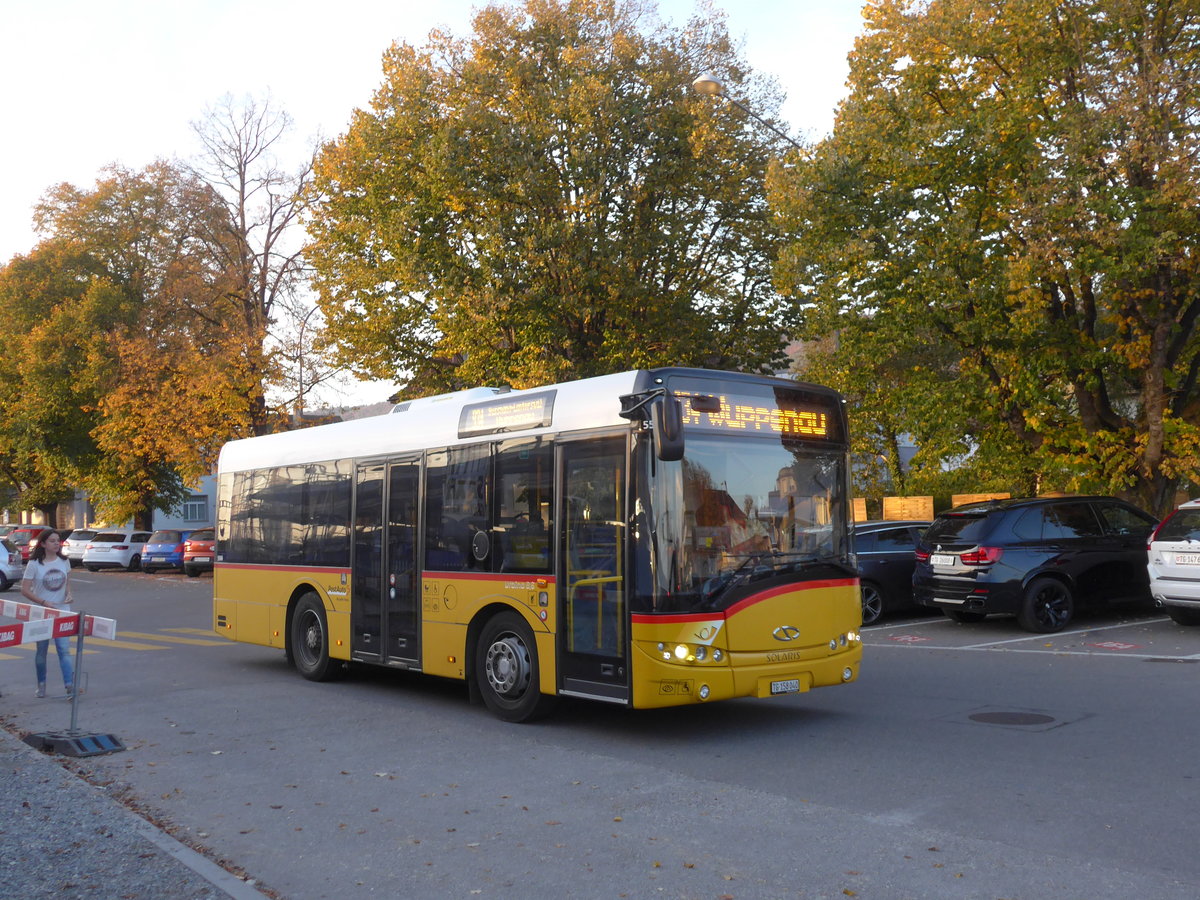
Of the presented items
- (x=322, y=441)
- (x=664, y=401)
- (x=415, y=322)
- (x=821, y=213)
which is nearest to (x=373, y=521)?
(x=322, y=441)

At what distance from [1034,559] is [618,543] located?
8946mm

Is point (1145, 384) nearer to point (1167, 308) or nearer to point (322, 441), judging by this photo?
point (1167, 308)

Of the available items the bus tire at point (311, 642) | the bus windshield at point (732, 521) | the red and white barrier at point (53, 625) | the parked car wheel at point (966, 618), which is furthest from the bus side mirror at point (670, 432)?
the parked car wheel at point (966, 618)

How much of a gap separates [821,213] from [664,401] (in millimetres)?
13493

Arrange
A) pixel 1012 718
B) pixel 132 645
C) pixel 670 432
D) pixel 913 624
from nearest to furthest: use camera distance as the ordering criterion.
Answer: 1. pixel 670 432
2. pixel 1012 718
3. pixel 132 645
4. pixel 913 624

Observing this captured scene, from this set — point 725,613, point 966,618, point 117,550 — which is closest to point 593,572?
point 725,613

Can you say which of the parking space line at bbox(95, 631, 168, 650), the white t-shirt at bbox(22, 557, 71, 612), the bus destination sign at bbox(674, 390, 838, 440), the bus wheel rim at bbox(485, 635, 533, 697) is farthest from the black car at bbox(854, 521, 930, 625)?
the white t-shirt at bbox(22, 557, 71, 612)

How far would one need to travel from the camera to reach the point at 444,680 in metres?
13.3

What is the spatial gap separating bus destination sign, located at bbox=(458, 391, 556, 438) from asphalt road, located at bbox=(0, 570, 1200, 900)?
2.63 m

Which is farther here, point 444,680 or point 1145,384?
point 1145,384

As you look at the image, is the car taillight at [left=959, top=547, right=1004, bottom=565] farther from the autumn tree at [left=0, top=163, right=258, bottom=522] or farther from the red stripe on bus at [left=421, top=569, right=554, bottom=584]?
the autumn tree at [left=0, top=163, right=258, bottom=522]

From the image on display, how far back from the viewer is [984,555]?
15711mm

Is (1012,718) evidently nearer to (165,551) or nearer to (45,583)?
(45,583)

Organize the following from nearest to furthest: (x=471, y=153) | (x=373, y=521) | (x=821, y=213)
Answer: (x=373, y=521), (x=821, y=213), (x=471, y=153)
